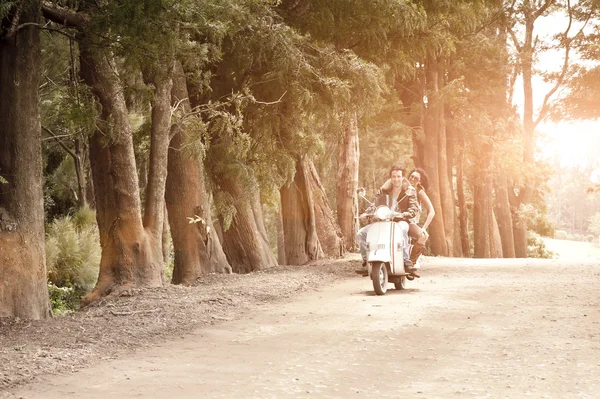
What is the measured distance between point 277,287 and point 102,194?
3.23 meters

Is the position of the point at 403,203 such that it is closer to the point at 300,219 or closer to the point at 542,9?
the point at 300,219

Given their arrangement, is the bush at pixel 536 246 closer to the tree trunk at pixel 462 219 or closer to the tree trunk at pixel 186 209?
the tree trunk at pixel 462 219

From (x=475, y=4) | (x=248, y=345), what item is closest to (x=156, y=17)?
(x=248, y=345)

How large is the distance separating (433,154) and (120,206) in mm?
15805

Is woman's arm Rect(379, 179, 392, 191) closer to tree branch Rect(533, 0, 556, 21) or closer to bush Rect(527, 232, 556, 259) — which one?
tree branch Rect(533, 0, 556, 21)

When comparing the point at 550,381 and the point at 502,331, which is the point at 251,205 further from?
the point at 550,381

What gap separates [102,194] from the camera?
12.7 m

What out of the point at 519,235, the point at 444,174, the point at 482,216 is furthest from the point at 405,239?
the point at 519,235

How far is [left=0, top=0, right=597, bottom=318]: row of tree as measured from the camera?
9703mm

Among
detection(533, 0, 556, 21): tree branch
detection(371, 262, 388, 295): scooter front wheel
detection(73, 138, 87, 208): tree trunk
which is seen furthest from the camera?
detection(533, 0, 556, 21): tree branch

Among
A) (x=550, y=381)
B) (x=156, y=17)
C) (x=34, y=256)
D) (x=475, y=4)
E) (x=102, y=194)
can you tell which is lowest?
(x=550, y=381)

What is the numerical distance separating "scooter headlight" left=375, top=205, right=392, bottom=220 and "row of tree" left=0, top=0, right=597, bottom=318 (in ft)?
10.1

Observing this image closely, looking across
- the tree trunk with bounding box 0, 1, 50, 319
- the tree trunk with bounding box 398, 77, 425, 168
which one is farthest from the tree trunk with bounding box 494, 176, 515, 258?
the tree trunk with bounding box 0, 1, 50, 319

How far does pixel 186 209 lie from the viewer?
14664 mm
